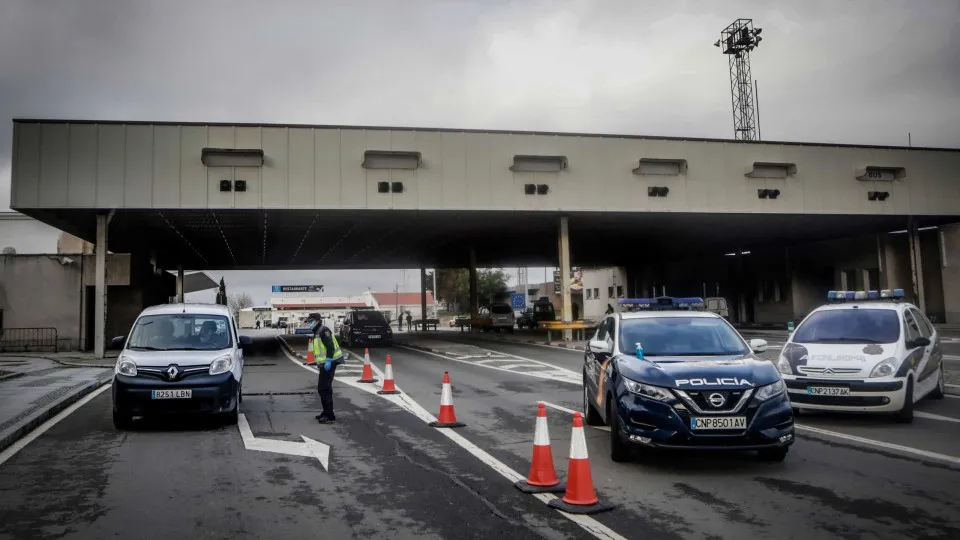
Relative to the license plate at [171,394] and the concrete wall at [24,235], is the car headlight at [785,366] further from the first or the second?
the concrete wall at [24,235]

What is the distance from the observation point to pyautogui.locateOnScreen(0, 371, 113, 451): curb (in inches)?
368

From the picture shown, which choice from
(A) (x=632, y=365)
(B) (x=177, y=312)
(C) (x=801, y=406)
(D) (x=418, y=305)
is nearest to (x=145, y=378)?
(B) (x=177, y=312)

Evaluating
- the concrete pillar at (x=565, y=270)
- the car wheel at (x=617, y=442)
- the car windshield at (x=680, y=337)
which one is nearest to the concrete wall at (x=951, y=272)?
the concrete pillar at (x=565, y=270)

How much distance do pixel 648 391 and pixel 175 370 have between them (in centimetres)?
659

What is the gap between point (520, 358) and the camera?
24797mm

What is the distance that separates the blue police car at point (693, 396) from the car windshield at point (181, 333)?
6112 mm

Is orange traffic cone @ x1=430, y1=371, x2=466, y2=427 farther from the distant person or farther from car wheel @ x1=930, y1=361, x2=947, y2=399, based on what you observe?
car wheel @ x1=930, y1=361, x2=947, y2=399

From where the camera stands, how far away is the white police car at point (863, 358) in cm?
1005

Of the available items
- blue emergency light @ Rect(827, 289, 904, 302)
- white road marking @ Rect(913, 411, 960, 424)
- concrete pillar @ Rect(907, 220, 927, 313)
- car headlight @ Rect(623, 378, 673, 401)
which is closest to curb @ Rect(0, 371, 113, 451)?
car headlight @ Rect(623, 378, 673, 401)

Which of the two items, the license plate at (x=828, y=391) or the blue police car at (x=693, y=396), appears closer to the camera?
the blue police car at (x=693, y=396)

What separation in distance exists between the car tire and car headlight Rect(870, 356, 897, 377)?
10.4 metres

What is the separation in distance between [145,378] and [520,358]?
1594 centimetres

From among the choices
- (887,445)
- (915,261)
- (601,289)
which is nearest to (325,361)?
(887,445)

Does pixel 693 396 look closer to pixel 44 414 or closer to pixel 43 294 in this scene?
pixel 44 414
